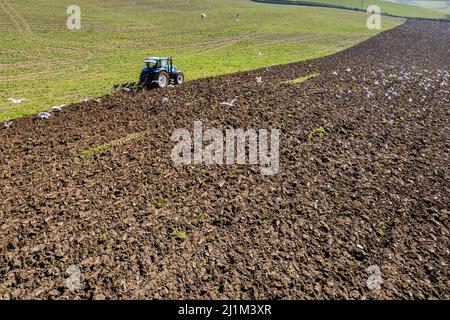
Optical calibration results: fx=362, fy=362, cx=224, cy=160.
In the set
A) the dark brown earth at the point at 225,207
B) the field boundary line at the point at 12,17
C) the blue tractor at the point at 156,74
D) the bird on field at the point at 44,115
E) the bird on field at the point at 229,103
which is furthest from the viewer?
the field boundary line at the point at 12,17

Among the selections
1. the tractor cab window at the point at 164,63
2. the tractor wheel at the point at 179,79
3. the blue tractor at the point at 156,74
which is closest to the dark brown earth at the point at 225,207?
the blue tractor at the point at 156,74

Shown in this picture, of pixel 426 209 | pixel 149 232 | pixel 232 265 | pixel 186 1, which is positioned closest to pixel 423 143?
pixel 426 209

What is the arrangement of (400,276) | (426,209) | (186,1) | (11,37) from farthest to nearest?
(186,1) < (11,37) < (426,209) < (400,276)

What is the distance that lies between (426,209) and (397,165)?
269 centimetres

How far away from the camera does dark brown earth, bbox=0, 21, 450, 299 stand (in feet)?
27.1

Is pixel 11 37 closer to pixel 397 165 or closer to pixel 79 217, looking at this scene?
pixel 79 217

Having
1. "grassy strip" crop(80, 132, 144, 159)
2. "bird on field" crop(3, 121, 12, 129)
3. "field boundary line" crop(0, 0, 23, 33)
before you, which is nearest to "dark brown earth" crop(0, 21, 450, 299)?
"grassy strip" crop(80, 132, 144, 159)

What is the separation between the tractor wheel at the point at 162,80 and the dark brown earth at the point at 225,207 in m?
2.54

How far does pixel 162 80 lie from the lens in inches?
826

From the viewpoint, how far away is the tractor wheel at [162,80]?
67.8 ft

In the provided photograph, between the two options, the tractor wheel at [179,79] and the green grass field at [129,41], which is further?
the green grass field at [129,41]

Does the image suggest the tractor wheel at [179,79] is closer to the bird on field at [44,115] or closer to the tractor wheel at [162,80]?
the tractor wheel at [162,80]

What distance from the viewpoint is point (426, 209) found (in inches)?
429

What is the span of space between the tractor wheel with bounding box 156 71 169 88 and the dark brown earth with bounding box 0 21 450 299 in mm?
2543
